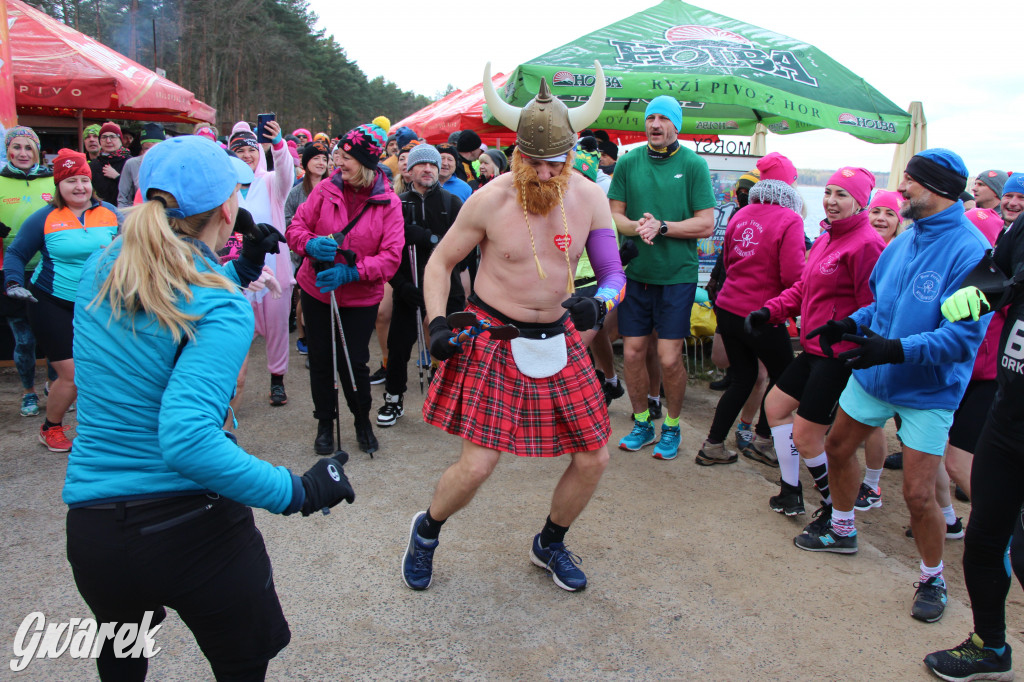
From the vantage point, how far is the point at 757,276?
425 centimetres

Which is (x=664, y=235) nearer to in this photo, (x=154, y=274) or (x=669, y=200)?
(x=669, y=200)

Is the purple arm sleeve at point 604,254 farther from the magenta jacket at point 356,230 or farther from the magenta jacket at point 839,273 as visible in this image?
the magenta jacket at point 356,230

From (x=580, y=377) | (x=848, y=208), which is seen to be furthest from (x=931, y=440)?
(x=580, y=377)

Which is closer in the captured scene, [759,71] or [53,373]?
[53,373]

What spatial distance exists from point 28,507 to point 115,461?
270cm

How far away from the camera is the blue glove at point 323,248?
3.96 meters

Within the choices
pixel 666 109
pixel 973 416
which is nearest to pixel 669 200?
pixel 666 109

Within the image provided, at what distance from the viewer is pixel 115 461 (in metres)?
1.52

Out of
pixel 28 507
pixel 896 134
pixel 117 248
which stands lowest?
pixel 28 507

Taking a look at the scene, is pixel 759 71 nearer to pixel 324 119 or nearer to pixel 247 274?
pixel 247 274

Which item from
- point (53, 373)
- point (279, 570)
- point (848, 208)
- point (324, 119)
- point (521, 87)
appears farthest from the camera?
point (324, 119)

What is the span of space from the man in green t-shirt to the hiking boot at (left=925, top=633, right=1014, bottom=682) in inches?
84.3

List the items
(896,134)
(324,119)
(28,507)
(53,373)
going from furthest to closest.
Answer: (324,119), (896,134), (53,373), (28,507)

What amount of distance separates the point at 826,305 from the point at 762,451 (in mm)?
1641
